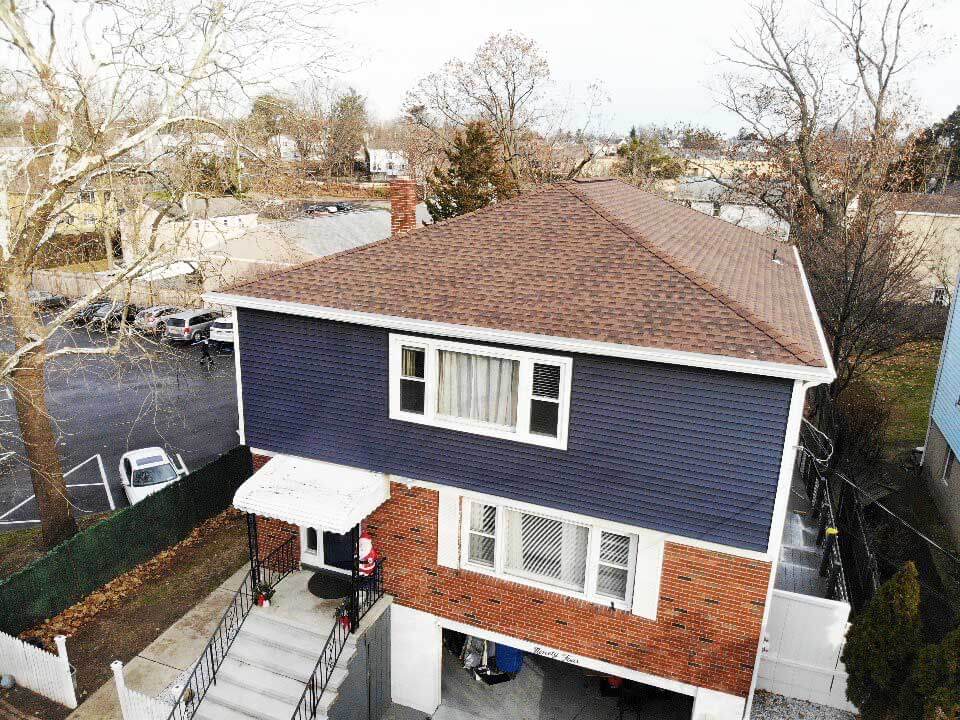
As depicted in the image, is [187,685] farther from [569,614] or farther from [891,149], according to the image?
[891,149]

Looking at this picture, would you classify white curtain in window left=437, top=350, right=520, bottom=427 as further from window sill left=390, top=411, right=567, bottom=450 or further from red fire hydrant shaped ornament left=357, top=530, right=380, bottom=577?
red fire hydrant shaped ornament left=357, top=530, right=380, bottom=577

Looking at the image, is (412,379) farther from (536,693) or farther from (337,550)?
(536,693)

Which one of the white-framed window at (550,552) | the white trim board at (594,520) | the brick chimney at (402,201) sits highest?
the brick chimney at (402,201)

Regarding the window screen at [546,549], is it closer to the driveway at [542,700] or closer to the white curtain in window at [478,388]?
the white curtain in window at [478,388]

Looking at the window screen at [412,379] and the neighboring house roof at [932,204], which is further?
the neighboring house roof at [932,204]

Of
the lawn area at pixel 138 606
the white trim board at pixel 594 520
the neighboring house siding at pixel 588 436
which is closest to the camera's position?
the neighboring house siding at pixel 588 436

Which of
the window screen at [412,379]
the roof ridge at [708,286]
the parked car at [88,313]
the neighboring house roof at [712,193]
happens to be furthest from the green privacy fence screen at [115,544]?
the neighboring house roof at [712,193]

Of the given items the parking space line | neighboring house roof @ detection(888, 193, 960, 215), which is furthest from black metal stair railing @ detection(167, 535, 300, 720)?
neighboring house roof @ detection(888, 193, 960, 215)
